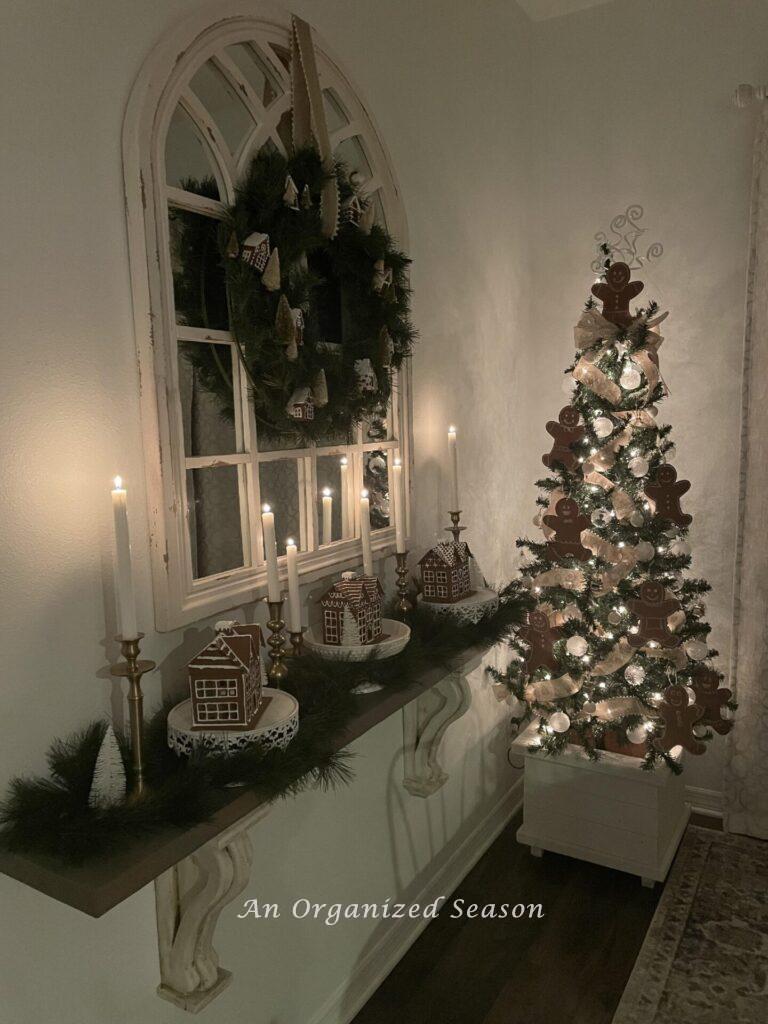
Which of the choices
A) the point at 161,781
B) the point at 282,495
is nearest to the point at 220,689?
the point at 161,781

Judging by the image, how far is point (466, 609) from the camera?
198 centimetres

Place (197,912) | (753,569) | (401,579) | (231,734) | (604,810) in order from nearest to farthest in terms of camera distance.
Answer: (231,734) < (197,912) < (401,579) < (604,810) < (753,569)

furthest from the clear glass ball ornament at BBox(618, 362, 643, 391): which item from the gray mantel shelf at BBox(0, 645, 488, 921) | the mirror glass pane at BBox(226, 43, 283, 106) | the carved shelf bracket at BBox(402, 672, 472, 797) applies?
the gray mantel shelf at BBox(0, 645, 488, 921)

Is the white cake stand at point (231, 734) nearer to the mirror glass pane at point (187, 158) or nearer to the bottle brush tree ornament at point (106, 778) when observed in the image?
the bottle brush tree ornament at point (106, 778)

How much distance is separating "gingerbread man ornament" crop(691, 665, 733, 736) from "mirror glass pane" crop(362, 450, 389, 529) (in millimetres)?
1115

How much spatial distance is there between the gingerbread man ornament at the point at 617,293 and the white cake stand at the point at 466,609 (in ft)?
3.28

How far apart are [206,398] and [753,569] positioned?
82.0 inches

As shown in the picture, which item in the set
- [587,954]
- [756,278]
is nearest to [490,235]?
[756,278]

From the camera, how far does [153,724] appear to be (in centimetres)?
131

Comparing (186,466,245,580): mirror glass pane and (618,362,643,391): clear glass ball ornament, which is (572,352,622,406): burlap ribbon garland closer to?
(618,362,643,391): clear glass ball ornament

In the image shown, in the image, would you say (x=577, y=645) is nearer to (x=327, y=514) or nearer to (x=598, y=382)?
(x=598, y=382)

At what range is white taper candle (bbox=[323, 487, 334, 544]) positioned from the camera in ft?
5.87

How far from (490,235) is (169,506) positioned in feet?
5.88

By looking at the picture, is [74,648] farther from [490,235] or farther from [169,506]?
[490,235]
